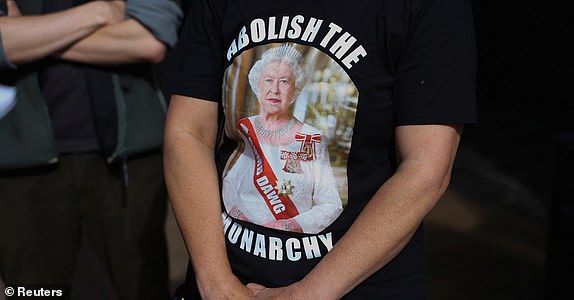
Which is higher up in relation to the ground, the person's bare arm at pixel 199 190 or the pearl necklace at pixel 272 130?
the pearl necklace at pixel 272 130

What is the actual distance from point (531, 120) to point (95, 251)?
3322mm

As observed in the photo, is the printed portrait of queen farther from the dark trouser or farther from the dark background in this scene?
the dark background

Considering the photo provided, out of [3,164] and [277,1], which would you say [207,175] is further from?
[3,164]

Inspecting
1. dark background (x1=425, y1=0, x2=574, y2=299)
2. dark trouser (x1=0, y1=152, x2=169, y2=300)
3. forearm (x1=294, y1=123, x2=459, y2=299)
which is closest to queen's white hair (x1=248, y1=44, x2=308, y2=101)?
forearm (x1=294, y1=123, x2=459, y2=299)

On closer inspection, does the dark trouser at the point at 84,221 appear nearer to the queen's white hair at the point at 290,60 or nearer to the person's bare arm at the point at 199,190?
the person's bare arm at the point at 199,190

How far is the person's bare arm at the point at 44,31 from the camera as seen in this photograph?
253cm

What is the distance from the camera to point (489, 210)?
4867mm

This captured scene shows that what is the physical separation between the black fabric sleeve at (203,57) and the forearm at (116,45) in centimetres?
73

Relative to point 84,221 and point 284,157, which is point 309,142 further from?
point 84,221

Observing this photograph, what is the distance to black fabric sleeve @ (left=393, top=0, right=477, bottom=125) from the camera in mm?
1664

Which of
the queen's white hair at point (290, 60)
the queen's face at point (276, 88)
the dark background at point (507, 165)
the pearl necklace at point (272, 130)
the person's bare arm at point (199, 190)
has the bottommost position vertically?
the dark background at point (507, 165)

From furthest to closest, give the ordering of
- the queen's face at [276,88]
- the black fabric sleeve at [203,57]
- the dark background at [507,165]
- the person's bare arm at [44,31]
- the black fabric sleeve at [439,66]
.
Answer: the dark background at [507,165]
the person's bare arm at [44,31]
the black fabric sleeve at [203,57]
the queen's face at [276,88]
the black fabric sleeve at [439,66]

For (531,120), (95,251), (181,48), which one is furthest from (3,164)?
(531,120)

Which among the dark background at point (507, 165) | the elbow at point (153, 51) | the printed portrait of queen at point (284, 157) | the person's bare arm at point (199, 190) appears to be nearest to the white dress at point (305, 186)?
the printed portrait of queen at point (284, 157)
